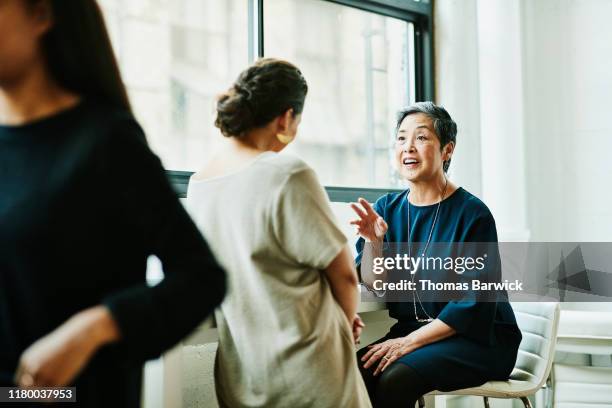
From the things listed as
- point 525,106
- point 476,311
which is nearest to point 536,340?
point 476,311

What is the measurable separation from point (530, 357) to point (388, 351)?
0.58 meters

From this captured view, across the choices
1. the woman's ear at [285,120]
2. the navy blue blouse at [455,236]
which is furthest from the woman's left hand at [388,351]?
the woman's ear at [285,120]

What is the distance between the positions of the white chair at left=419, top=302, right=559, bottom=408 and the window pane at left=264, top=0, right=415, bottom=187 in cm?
124

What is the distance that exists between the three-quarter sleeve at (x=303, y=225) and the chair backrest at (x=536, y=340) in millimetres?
1203

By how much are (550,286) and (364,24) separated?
1.76 m

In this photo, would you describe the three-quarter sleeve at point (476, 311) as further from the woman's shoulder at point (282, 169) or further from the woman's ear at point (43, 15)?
the woman's ear at point (43, 15)

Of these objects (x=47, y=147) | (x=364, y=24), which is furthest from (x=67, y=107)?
(x=364, y=24)

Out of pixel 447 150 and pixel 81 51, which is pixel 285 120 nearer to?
pixel 81 51

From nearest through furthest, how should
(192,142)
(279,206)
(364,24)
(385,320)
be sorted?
(279,206) < (192,142) < (385,320) < (364,24)

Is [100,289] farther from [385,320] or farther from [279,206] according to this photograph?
[385,320]

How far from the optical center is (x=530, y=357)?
86.7 inches

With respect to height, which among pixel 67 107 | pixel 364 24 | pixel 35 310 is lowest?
pixel 35 310

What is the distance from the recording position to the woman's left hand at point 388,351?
1.95m

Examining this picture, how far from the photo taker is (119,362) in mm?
666
